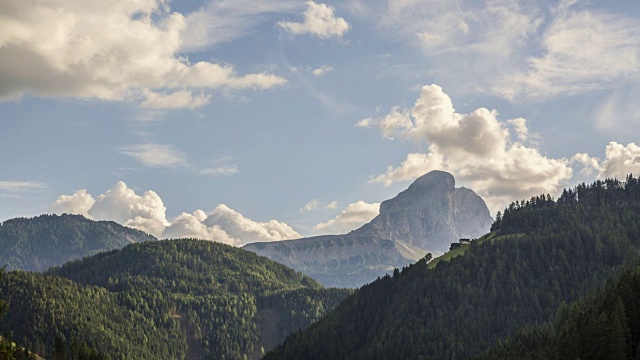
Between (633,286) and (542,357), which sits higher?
(633,286)

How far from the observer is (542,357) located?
18438cm

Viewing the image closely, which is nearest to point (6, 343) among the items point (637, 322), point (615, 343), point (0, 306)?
point (0, 306)

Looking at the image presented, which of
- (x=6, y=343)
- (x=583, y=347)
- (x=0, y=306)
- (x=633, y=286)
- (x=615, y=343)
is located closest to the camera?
(x=0, y=306)

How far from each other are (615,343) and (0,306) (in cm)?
11822

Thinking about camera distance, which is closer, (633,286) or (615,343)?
(615,343)

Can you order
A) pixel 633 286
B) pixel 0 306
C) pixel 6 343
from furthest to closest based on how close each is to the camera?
pixel 633 286, pixel 6 343, pixel 0 306

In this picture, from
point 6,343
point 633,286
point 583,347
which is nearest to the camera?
point 6,343

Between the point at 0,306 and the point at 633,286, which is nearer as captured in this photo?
the point at 0,306

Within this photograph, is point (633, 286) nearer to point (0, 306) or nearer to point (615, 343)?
point (615, 343)

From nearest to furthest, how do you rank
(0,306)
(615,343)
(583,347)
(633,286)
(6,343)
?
1. (0,306)
2. (6,343)
3. (615,343)
4. (583,347)
5. (633,286)

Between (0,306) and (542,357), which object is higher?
A: (0,306)

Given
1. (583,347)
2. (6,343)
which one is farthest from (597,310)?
(6,343)

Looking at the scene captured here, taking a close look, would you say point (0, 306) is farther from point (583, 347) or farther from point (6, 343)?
point (583, 347)

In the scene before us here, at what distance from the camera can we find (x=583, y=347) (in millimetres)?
157500
